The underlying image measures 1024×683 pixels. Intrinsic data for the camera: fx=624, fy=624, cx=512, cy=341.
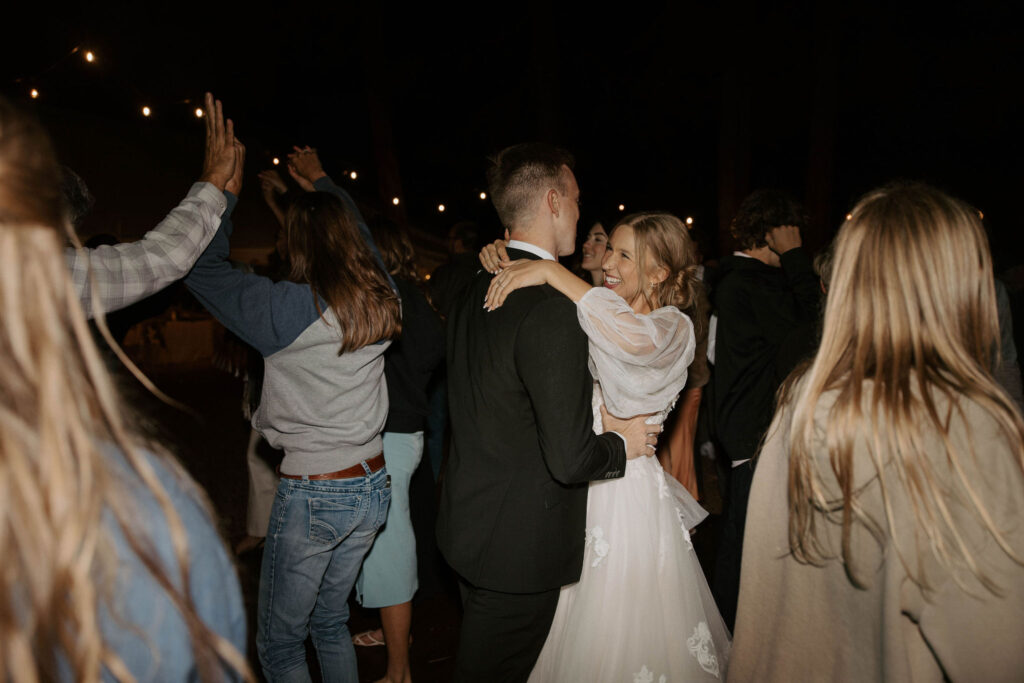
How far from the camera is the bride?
2051 millimetres

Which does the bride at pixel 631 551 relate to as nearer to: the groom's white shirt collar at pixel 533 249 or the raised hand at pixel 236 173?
the groom's white shirt collar at pixel 533 249

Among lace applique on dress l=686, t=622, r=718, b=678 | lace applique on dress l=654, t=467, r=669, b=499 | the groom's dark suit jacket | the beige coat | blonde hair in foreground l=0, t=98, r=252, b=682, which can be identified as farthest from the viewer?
lace applique on dress l=654, t=467, r=669, b=499

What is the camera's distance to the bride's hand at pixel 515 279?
192 cm

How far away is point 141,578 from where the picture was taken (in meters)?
0.71

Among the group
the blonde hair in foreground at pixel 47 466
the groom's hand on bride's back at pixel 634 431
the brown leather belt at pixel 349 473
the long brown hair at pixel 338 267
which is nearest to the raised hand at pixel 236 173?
the long brown hair at pixel 338 267

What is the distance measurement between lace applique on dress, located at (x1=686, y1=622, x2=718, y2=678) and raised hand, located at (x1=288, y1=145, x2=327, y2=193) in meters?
2.42

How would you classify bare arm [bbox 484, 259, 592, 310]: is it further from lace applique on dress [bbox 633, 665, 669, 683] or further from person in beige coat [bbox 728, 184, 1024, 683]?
lace applique on dress [bbox 633, 665, 669, 683]

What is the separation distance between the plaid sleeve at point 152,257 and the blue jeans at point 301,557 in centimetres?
85

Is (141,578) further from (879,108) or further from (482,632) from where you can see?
(879,108)

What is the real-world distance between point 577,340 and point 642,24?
1313 centimetres

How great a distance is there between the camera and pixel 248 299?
82.3 inches

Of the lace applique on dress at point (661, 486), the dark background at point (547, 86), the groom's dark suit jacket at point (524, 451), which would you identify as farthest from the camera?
the dark background at point (547, 86)

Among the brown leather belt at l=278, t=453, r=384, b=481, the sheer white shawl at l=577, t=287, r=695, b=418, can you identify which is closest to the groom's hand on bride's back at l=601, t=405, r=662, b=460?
the sheer white shawl at l=577, t=287, r=695, b=418

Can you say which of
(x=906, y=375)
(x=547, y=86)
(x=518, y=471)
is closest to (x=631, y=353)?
(x=518, y=471)
